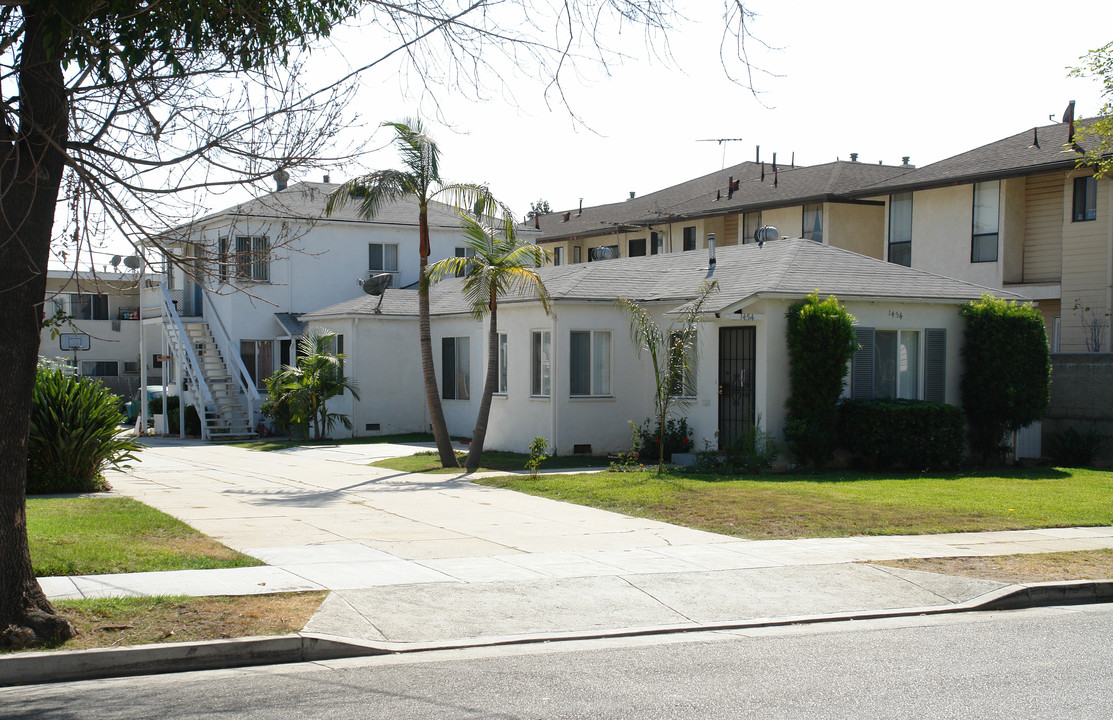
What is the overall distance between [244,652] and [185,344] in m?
25.5

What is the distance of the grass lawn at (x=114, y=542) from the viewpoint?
10055 mm

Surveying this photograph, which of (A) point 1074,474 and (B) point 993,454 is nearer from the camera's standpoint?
(A) point 1074,474

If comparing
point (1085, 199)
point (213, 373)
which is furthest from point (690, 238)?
point (213, 373)

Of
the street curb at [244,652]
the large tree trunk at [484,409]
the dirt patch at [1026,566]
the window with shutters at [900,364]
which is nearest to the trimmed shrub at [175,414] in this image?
the large tree trunk at [484,409]

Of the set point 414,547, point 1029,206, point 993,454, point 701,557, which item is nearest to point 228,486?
point 414,547

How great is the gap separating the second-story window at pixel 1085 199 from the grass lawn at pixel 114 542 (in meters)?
24.0

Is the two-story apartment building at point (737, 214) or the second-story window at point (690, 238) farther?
the second-story window at point (690, 238)

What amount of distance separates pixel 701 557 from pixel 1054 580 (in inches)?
138

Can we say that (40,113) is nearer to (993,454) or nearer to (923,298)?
(923,298)

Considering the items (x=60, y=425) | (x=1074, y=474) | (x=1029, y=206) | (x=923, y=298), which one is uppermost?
(x=1029, y=206)

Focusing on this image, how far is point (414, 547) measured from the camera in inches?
464

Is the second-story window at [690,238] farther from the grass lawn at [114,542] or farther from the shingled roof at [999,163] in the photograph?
the grass lawn at [114,542]

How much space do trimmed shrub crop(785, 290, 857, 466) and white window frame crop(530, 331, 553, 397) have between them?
→ 5.41 meters

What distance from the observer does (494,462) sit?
70.8 feet
